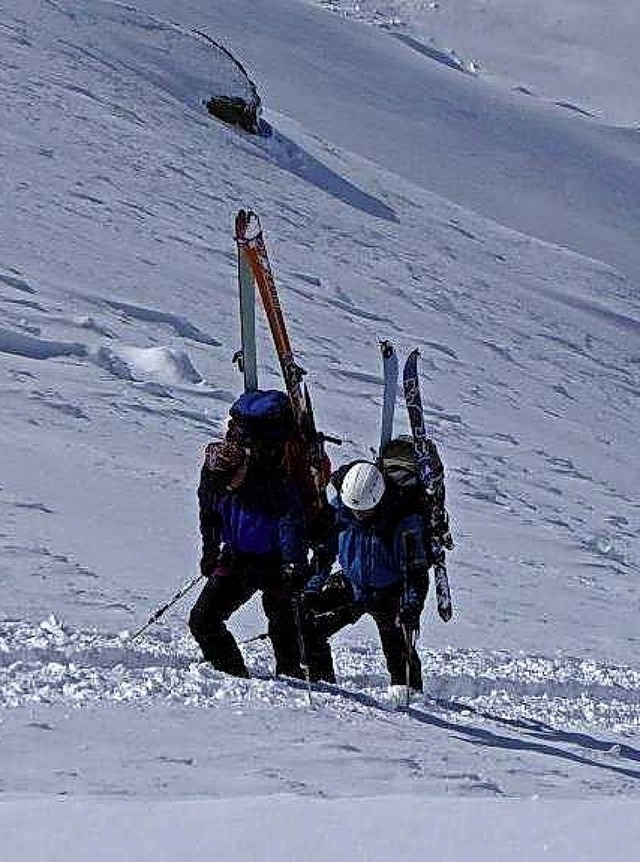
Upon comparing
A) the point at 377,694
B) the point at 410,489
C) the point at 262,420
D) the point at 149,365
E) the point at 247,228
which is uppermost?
the point at 247,228

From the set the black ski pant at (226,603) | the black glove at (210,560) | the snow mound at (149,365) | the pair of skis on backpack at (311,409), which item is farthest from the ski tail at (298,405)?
the snow mound at (149,365)

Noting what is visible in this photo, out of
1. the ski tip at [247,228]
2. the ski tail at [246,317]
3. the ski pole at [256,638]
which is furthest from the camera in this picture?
the ski tip at [247,228]

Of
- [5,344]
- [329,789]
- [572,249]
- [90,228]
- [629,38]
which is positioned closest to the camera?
[329,789]

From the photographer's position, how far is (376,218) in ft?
85.7

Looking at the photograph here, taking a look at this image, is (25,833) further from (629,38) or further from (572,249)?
(629,38)

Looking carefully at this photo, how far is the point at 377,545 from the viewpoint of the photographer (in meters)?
5.75

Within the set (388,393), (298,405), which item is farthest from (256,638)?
(388,393)

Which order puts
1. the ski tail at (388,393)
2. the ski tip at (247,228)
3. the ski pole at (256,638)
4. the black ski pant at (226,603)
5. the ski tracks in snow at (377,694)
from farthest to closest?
1. the ski tip at (247,228)
2. the ski tail at (388,393)
3. the ski pole at (256,638)
4. the black ski pant at (226,603)
5. the ski tracks in snow at (377,694)

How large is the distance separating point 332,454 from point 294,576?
5.55m

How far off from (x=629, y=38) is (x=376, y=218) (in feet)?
299

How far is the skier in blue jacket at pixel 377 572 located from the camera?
5621 mm

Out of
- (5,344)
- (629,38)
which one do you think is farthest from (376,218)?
(629,38)

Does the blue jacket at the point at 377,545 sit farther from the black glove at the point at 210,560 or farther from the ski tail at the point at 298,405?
the black glove at the point at 210,560

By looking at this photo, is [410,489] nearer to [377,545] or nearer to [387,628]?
[377,545]
